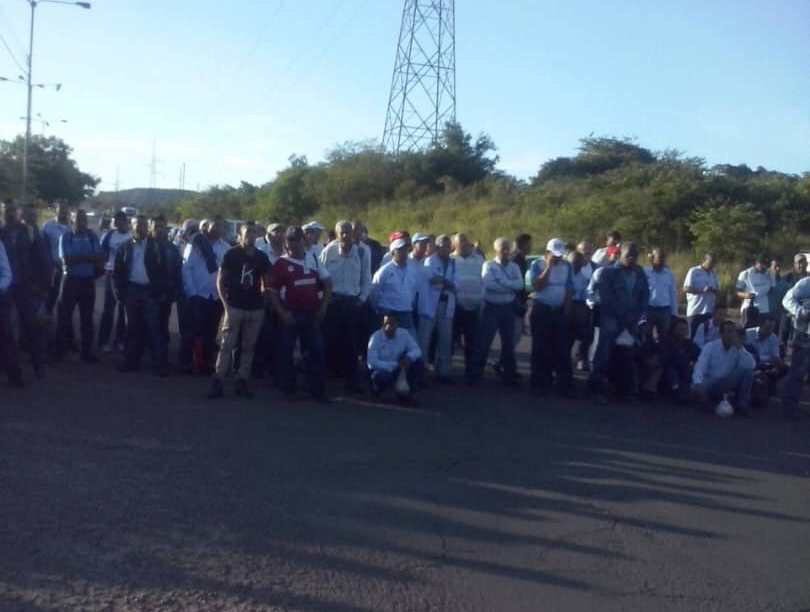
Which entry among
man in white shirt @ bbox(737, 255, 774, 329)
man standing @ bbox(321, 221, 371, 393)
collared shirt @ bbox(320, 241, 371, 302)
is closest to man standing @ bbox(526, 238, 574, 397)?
man standing @ bbox(321, 221, 371, 393)

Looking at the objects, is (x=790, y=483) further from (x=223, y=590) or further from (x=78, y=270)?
(x=78, y=270)

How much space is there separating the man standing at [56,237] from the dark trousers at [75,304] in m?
0.25

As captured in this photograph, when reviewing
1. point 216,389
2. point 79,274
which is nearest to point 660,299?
point 216,389

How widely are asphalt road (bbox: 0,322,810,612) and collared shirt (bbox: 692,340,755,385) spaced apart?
119 centimetres

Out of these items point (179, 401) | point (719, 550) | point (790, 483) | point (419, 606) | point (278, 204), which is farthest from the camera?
point (278, 204)

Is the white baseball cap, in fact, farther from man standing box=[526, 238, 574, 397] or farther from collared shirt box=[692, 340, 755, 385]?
collared shirt box=[692, 340, 755, 385]

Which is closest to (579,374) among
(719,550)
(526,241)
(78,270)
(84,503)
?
(526,241)

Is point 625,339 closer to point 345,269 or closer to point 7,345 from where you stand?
point 345,269

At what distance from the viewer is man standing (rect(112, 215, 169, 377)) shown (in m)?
14.4

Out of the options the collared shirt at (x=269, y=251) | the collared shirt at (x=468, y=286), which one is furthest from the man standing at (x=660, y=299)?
the collared shirt at (x=269, y=251)

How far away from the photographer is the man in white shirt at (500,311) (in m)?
15.1

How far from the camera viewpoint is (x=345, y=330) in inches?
559

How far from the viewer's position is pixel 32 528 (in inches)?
302

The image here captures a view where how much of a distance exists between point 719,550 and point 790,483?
2632mm
